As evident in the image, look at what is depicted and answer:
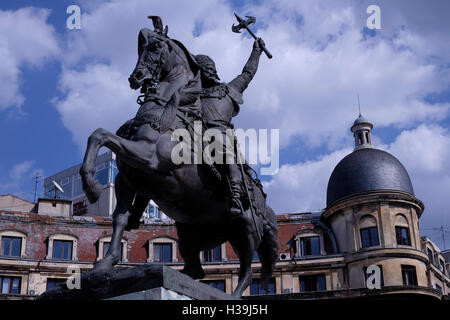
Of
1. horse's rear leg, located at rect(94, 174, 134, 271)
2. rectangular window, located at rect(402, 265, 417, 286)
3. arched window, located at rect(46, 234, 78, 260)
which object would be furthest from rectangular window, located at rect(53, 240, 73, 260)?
horse's rear leg, located at rect(94, 174, 134, 271)

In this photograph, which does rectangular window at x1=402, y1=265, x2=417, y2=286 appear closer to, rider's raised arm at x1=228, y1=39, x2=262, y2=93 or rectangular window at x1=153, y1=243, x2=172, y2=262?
rectangular window at x1=153, y1=243, x2=172, y2=262

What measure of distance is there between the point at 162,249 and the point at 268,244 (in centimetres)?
4142

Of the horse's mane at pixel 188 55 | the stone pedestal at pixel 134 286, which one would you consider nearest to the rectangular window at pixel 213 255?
the horse's mane at pixel 188 55

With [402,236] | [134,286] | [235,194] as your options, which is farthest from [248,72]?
[402,236]

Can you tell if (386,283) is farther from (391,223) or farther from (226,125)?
(226,125)

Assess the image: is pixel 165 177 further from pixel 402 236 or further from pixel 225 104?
pixel 402 236

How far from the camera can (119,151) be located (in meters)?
9.61

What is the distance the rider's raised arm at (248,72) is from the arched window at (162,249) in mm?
40358

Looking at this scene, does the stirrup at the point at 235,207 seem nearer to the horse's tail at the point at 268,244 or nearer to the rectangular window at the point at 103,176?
the horse's tail at the point at 268,244

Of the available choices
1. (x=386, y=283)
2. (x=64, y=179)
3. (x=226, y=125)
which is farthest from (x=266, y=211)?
(x=64, y=179)

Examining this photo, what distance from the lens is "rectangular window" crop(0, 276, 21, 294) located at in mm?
49156
